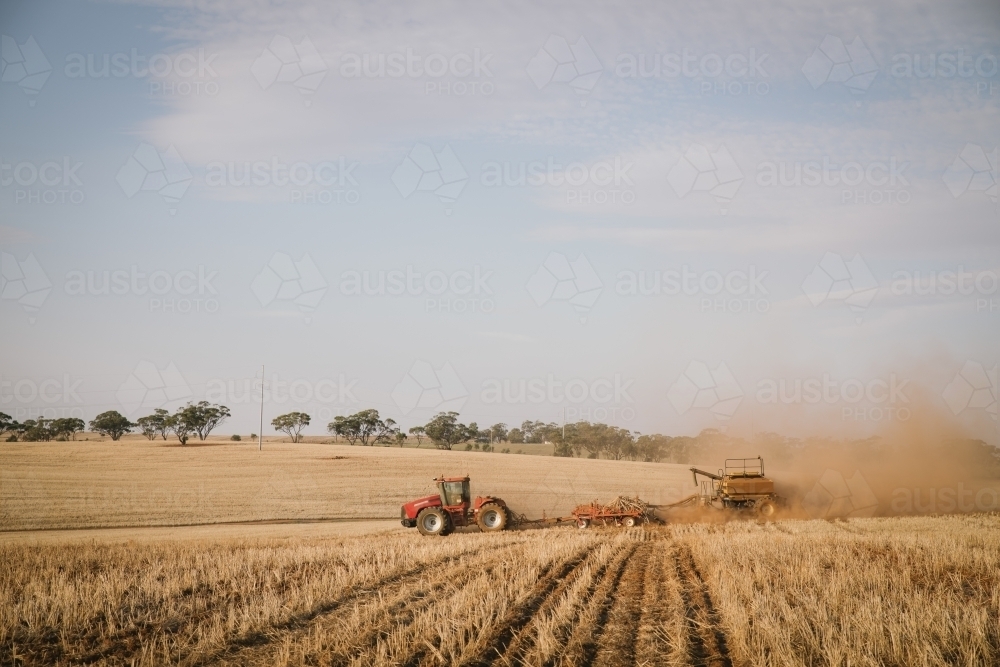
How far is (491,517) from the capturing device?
86.6ft

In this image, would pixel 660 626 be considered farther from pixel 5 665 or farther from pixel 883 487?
pixel 883 487

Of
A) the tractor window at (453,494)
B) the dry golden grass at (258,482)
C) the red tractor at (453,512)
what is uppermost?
the tractor window at (453,494)

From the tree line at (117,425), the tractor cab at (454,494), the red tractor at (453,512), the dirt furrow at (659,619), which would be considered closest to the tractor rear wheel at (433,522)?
the red tractor at (453,512)

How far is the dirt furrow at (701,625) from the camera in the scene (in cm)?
909

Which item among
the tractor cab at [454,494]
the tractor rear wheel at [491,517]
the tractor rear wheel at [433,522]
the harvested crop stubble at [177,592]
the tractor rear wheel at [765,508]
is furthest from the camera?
the tractor rear wheel at [765,508]

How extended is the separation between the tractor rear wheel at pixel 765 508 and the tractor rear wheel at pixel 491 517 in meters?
11.9

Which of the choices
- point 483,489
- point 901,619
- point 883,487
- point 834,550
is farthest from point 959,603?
point 483,489

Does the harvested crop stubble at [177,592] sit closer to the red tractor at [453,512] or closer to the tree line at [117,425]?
the red tractor at [453,512]

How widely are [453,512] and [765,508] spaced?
559 inches

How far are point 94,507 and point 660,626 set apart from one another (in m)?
34.7

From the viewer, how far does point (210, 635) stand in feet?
32.8

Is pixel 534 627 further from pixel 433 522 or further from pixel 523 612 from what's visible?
pixel 433 522

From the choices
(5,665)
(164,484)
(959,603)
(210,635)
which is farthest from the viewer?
(164,484)

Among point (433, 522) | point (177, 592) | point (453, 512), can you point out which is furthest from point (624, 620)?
point (453, 512)
